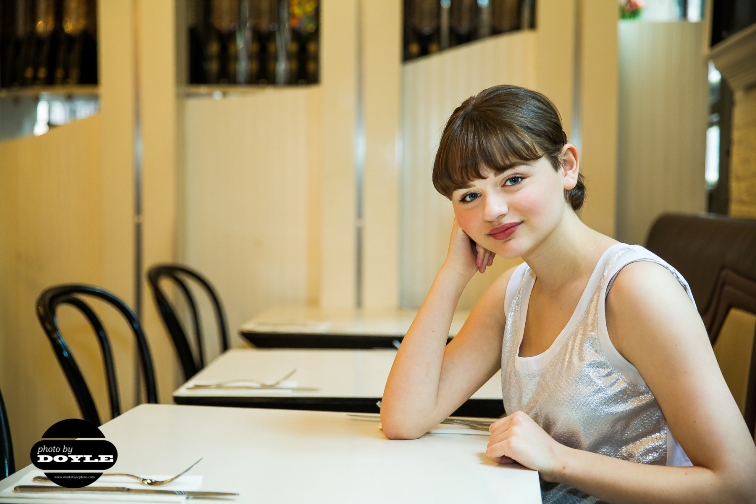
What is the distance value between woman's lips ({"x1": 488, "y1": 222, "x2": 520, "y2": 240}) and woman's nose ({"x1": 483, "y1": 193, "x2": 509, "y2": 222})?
0.09 feet

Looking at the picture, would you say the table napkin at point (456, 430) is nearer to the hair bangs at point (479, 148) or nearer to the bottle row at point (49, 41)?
the hair bangs at point (479, 148)

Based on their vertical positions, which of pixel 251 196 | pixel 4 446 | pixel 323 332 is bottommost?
pixel 323 332

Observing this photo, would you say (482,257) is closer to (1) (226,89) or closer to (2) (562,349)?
(2) (562,349)

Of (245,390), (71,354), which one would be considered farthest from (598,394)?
(71,354)

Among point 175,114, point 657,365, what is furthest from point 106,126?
point 657,365

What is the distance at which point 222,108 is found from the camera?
3.64 m

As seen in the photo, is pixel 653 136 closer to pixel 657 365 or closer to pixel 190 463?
pixel 657 365

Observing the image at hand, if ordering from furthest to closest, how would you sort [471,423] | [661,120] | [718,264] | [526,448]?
[661,120] → [718,264] → [471,423] → [526,448]

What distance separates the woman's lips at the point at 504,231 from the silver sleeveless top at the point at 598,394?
0.53ft

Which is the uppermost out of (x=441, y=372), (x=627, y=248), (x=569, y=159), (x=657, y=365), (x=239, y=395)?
(x=569, y=159)

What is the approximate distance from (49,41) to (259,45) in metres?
1.04

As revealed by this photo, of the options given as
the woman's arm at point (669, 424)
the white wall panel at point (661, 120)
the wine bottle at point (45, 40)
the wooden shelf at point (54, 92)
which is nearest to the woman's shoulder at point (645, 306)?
the woman's arm at point (669, 424)

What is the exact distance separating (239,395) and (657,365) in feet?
3.26

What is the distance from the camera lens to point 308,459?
126 centimetres
